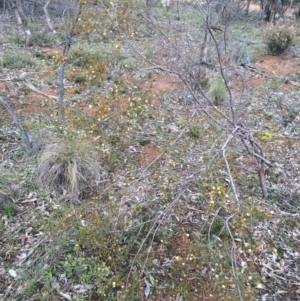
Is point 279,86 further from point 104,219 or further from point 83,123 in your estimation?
point 104,219

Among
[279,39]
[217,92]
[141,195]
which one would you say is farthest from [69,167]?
[279,39]

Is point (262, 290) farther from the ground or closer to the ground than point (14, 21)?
closer to the ground

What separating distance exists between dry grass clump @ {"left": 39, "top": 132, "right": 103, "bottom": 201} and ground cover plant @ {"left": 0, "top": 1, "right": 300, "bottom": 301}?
1cm

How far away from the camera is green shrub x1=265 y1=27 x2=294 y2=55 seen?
8.51 m

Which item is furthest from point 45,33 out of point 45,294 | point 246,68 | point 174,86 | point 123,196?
point 45,294

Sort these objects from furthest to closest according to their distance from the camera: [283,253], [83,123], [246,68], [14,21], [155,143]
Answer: [14,21] < [246,68] < [155,143] < [83,123] < [283,253]

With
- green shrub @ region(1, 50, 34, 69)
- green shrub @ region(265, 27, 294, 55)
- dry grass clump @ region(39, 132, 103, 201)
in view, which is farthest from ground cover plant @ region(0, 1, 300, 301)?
green shrub @ region(265, 27, 294, 55)

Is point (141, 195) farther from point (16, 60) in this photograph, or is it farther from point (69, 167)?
point (16, 60)

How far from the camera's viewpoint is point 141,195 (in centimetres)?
332

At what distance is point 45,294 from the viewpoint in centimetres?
240

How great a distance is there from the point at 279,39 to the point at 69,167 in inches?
290

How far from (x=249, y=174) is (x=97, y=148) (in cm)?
181

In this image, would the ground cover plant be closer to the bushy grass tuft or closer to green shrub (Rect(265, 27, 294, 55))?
the bushy grass tuft

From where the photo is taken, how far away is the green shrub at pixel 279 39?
8508mm
